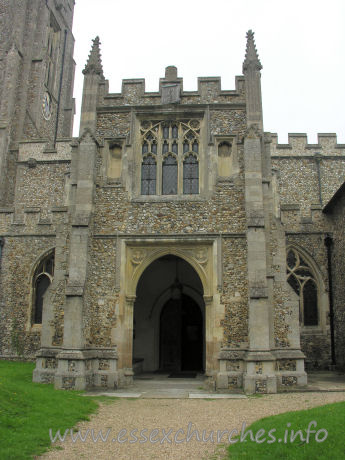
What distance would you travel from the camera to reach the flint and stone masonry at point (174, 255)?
12.1 meters

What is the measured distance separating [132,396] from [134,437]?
405cm

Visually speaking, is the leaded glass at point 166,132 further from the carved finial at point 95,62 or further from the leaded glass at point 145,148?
the carved finial at point 95,62

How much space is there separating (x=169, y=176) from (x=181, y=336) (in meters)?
6.76

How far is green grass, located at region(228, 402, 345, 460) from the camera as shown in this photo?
546cm

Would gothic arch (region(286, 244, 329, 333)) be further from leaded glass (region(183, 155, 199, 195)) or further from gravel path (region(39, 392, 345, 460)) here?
gravel path (region(39, 392, 345, 460))

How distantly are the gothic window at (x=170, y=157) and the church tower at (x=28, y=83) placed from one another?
11.8 m

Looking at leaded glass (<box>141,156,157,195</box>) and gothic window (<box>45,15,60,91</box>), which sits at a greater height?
gothic window (<box>45,15,60,91</box>)

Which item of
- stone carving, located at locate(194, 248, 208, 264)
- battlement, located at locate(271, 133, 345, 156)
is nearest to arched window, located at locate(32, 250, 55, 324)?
stone carving, located at locate(194, 248, 208, 264)

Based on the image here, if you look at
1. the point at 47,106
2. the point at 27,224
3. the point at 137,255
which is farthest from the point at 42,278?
the point at 47,106

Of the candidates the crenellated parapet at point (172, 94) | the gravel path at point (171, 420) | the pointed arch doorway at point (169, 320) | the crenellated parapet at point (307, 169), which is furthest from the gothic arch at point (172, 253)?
the crenellated parapet at point (307, 169)

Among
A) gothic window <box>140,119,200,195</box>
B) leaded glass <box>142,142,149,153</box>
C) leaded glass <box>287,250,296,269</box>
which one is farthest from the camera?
leaded glass <box>287,250,296,269</box>

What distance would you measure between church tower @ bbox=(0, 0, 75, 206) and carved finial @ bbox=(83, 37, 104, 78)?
420 inches

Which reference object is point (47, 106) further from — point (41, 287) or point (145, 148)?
point (145, 148)

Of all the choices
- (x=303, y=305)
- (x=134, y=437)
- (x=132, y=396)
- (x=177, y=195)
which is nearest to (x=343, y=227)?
(x=303, y=305)
